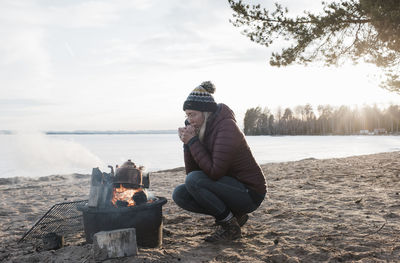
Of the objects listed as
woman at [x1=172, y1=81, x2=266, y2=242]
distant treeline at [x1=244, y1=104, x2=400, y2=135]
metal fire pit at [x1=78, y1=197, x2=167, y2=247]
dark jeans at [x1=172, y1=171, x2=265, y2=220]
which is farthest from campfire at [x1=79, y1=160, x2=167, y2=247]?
distant treeline at [x1=244, y1=104, x2=400, y2=135]

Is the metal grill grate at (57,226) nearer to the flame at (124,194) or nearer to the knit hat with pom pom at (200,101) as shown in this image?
the flame at (124,194)

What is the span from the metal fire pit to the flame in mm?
192

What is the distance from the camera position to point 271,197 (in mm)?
6711

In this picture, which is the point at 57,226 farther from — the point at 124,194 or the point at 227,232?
the point at 227,232

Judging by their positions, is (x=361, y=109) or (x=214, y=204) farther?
(x=361, y=109)

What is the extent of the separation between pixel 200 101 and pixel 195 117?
0.66ft

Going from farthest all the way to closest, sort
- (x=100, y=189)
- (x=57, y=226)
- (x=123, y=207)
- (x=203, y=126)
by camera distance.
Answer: (x=57, y=226) < (x=203, y=126) < (x=100, y=189) < (x=123, y=207)

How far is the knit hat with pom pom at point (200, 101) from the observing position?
3.69 meters

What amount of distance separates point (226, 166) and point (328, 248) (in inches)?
56.7

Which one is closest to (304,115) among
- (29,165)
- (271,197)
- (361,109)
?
(361,109)

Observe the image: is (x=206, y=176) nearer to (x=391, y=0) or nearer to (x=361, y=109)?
(x=391, y=0)

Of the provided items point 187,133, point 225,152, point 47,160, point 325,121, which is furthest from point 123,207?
point 325,121

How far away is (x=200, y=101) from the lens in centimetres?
368

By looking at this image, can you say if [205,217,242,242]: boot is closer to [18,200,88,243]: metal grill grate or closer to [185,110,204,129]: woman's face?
[185,110,204,129]: woman's face
